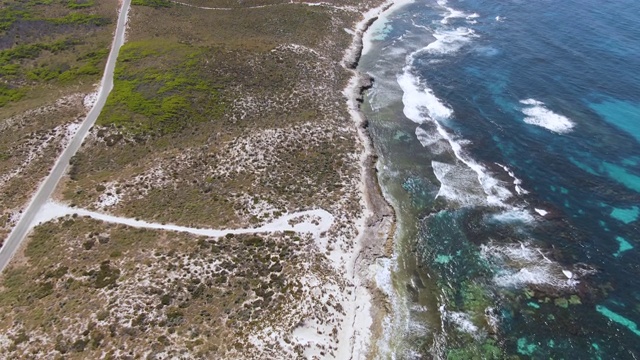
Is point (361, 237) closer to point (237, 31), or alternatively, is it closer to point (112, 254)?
point (112, 254)

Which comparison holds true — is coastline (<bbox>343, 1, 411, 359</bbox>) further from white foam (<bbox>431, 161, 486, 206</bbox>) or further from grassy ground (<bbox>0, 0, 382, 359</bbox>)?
white foam (<bbox>431, 161, 486, 206</bbox>)

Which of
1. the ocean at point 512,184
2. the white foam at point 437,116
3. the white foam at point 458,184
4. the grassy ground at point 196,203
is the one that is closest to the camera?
the grassy ground at point 196,203

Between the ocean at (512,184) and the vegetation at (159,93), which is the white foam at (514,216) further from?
the vegetation at (159,93)

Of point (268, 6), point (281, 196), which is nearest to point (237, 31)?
point (268, 6)

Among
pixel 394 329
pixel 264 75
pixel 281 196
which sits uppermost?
pixel 264 75

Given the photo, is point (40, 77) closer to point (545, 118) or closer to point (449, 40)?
point (449, 40)

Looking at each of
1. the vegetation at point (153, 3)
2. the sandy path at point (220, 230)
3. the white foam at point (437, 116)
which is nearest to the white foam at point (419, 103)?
the white foam at point (437, 116)
